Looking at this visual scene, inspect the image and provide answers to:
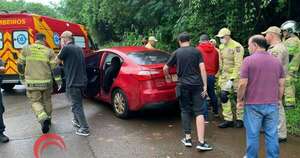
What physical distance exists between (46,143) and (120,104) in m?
1.86

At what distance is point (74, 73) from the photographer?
7.25m

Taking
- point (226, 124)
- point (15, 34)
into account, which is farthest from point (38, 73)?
point (15, 34)

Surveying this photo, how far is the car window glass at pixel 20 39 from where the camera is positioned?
1158 centimetres

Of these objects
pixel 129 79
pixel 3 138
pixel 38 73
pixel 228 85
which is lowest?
pixel 3 138

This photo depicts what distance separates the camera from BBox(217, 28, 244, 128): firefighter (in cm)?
719

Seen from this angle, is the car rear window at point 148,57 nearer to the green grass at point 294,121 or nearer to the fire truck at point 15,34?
the green grass at point 294,121

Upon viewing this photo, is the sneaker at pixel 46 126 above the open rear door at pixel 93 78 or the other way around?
the other way around

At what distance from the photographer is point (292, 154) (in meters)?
6.02

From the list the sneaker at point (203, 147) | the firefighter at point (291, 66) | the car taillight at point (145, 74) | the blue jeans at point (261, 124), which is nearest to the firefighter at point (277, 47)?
the firefighter at point (291, 66)

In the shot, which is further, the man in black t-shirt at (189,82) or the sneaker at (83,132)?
the sneaker at (83,132)

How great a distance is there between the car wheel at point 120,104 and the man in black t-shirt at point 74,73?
101 cm

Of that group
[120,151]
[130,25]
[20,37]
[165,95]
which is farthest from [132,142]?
[130,25]

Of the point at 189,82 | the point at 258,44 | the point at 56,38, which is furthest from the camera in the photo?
the point at 56,38

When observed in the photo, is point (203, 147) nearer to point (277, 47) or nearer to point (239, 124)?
point (239, 124)
